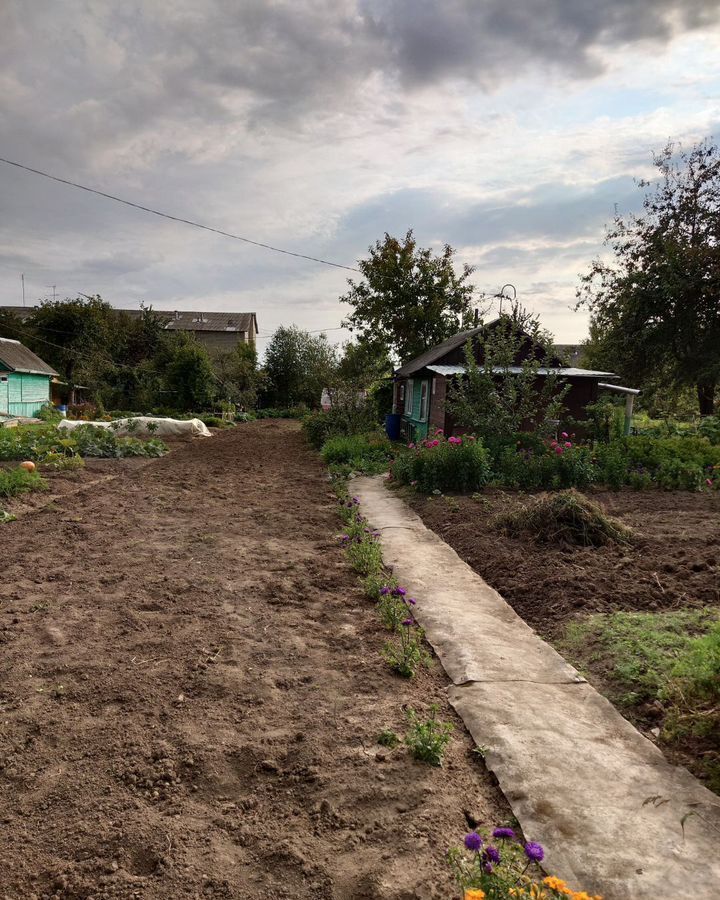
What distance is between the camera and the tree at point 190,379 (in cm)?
2938

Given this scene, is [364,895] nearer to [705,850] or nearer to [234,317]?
[705,850]

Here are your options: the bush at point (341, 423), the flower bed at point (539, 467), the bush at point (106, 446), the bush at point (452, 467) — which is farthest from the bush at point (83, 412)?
the bush at point (452, 467)

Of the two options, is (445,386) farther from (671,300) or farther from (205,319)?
(205,319)

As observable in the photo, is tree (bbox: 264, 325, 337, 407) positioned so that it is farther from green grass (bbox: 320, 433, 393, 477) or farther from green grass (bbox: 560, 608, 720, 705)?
green grass (bbox: 560, 608, 720, 705)

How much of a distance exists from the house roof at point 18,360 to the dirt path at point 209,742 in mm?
23655

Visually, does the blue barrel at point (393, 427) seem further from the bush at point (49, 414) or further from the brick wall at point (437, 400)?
the bush at point (49, 414)

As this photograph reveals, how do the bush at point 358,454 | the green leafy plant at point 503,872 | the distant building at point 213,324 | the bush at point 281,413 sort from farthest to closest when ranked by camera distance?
the distant building at point 213,324
the bush at point 281,413
the bush at point 358,454
the green leafy plant at point 503,872

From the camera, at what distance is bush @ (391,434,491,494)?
998 centimetres

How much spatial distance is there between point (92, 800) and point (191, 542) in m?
4.39

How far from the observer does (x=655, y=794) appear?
2609 mm

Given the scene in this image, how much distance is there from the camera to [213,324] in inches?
2302

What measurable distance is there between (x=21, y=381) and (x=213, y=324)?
107ft

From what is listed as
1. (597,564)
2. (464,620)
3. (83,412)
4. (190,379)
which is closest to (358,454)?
(597,564)

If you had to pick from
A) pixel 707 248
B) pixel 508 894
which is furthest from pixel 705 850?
pixel 707 248
